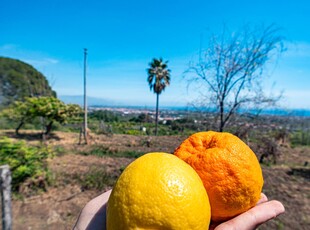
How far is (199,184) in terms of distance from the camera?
0.91m

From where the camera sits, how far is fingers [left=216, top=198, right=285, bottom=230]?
1.06 m

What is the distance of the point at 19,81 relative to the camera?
3688cm

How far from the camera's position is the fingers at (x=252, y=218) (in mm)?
1062

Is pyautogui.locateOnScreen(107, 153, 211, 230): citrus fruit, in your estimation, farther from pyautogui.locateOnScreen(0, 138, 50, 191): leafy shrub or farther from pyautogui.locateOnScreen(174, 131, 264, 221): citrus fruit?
pyautogui.locateOnScreen(0, 138, 50, 191): leafy shrub

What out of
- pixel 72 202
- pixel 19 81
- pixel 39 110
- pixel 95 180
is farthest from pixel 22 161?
pixel 19 81

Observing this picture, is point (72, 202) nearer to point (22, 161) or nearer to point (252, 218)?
point (22, 161)

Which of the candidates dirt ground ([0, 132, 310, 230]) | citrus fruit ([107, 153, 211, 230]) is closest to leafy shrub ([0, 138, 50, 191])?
dirt ground ([0, 132, 310, 230])

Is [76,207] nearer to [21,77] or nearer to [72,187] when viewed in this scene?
[72,187]

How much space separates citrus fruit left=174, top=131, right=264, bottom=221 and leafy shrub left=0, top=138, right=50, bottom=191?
23.3 ft

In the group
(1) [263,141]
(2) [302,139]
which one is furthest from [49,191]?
(2) [302,139]

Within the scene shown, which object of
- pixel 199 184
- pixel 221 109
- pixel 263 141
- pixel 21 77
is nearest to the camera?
pixel 199 184

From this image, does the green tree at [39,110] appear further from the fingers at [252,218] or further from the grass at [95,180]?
the fingers at [252,218]

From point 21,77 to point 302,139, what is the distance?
144 feet

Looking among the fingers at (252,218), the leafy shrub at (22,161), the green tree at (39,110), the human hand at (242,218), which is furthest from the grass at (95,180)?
the green tree at (39,110)
